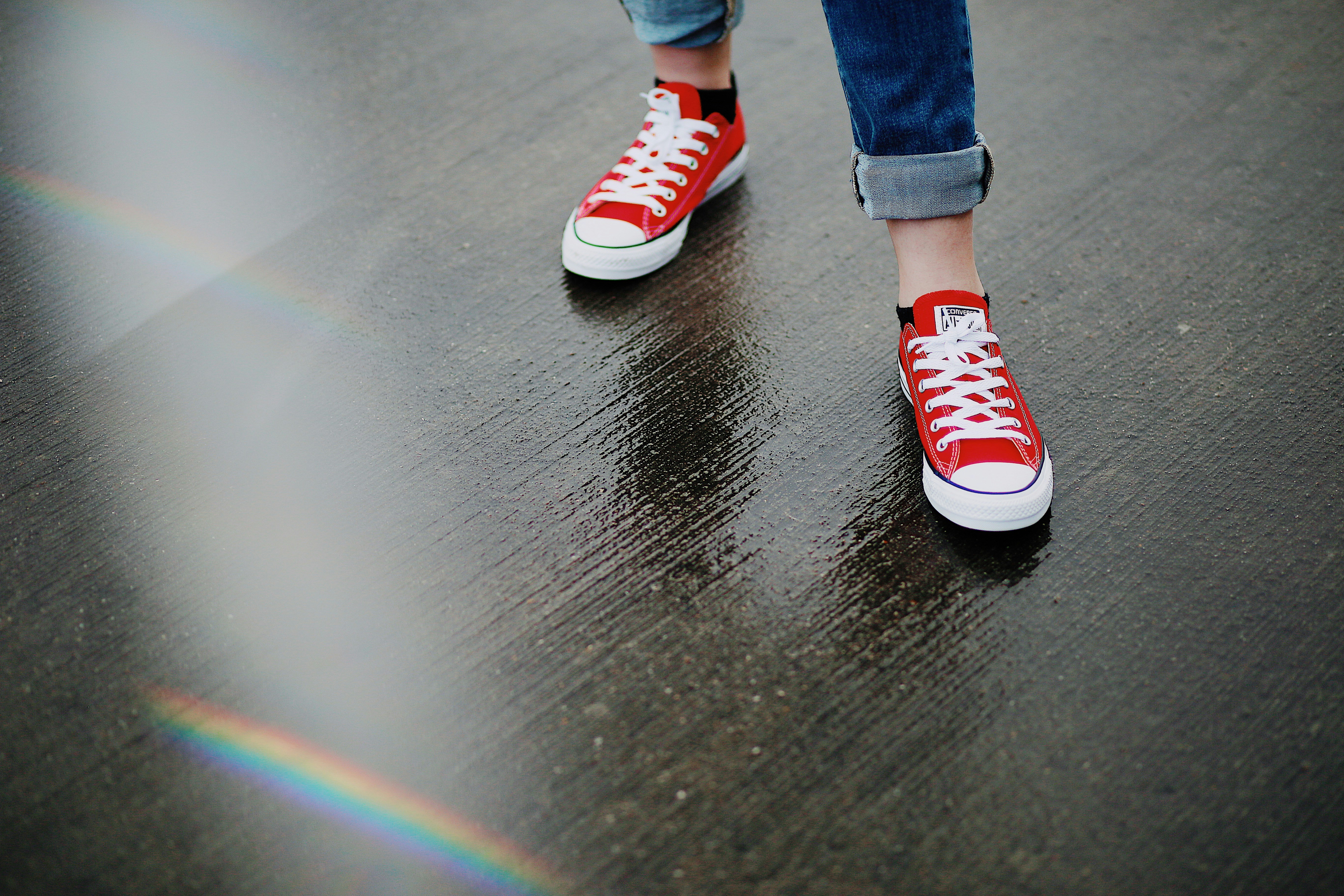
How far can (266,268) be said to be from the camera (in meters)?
1.22

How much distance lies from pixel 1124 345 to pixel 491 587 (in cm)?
74

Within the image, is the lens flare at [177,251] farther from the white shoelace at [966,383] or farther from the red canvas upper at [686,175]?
the white shoelace at [966,383]

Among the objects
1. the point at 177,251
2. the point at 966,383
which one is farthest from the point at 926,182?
the point at 177,251

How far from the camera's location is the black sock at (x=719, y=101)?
4.20 ft

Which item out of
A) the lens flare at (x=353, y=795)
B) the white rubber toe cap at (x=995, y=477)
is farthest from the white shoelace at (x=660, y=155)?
the lens flare at (x=353, y=795)

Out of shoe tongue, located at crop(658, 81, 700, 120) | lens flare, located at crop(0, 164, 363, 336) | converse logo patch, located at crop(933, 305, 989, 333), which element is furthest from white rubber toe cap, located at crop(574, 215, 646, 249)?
converse logo patch, located at crop(933, 305, 989, 333)

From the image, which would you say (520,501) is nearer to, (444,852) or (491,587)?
(491,587)

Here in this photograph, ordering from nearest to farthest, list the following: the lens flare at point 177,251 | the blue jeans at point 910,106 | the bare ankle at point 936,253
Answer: the blue jeans at point 910,106
the bare ankle at point 936,253
the lens flare at point 177,251

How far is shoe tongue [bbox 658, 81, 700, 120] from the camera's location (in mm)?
1257

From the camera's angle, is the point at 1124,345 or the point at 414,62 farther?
the point at 414,62

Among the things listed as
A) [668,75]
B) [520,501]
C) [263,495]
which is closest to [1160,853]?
[520,501]

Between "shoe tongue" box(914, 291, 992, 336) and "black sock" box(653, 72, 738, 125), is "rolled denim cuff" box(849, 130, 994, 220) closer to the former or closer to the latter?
"shoe tongue" box(914, 291, 992, 336)

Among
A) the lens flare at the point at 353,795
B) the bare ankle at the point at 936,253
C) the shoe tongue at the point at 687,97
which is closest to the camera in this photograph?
the lens flare at the point at 353,795

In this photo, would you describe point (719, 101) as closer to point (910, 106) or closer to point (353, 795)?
point (910, 106)
